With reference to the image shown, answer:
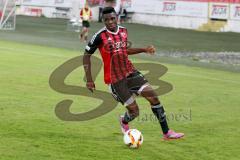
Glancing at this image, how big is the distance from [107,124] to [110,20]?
7.66 ft

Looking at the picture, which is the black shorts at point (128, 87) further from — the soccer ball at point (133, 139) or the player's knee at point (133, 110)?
the soccer ball at point (133, 139)

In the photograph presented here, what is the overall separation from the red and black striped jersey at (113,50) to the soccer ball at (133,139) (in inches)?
36.8

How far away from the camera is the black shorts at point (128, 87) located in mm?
9625

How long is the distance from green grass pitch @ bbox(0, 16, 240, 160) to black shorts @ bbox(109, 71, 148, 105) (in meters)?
0.68

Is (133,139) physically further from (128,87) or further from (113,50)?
(113,50)

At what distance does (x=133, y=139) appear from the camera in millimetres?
9078

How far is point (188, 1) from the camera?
43.0 m

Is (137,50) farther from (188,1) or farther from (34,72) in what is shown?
(188,1)

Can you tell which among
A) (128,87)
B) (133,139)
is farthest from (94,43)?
(133,139)

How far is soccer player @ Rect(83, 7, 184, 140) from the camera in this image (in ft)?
31.4

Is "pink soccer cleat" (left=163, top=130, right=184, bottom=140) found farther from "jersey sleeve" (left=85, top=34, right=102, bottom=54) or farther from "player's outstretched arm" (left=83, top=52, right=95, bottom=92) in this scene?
"jersey sleeve" (left=85, top=34, right=102, bottom=54)

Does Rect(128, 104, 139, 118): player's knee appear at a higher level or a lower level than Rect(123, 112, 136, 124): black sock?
higher

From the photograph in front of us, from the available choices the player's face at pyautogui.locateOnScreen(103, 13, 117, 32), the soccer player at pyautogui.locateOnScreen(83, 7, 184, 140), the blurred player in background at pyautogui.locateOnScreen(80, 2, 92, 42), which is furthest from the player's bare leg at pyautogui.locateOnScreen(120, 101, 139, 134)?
the blurred player in background at pyautogui.locateOnScreen(80, 2, 92, 42)

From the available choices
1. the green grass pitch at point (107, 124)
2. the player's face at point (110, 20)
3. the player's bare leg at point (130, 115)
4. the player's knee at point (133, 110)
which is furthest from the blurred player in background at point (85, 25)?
the player's face at point (110, 20)
